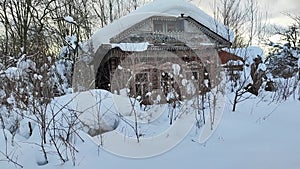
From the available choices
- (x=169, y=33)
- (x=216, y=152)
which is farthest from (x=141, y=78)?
(x=169, y=33)

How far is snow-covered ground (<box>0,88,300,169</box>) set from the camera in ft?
10.7

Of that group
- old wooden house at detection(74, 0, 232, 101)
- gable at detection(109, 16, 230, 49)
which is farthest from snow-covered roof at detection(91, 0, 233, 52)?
gable at detection(109, 16, 230, 49)

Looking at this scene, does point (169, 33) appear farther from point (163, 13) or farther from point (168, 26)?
point (163, 13)

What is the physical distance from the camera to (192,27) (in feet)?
44.4

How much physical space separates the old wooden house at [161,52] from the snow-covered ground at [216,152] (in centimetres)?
122

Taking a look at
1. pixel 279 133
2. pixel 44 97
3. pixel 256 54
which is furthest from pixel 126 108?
pixel 256 54

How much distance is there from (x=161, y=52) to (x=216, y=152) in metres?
5.30

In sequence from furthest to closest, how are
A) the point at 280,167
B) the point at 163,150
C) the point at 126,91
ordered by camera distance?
the point at 126,91
the point at 163,150
the point at 280,167

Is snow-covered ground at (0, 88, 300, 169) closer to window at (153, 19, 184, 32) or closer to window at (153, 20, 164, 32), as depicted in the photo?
window at (153, 20, 164, 32)

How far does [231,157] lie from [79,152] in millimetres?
1647

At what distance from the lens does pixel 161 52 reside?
337 inches

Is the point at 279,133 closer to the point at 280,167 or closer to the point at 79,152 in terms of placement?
the point at 280,167

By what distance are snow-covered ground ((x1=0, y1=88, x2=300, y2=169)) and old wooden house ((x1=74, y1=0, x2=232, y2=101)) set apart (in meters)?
1.22

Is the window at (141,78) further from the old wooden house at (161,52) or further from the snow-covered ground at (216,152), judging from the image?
the snow-covered ground at (216,152)
